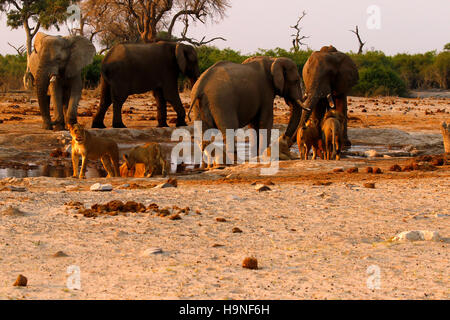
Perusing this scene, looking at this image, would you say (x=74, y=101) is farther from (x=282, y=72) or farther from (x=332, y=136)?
(x=332, y=136)

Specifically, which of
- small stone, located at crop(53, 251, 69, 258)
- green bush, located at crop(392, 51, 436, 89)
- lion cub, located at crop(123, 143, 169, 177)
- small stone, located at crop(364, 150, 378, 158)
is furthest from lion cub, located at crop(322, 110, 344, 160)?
green bush, located at crop(392, 51, 436, 89)

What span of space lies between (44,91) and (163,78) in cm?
294

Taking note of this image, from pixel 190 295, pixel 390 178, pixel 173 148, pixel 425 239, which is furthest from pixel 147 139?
pixel 190 295

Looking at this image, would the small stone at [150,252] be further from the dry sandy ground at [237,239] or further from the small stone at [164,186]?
the small stone at [164,186]

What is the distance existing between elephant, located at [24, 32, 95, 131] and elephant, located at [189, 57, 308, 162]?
19.5 feet

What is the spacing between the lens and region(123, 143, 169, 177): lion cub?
35.4ft

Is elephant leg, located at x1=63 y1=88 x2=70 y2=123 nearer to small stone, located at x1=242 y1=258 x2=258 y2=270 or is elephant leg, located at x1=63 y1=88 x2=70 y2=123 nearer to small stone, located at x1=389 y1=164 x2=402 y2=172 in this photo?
small stone, located at x1=389 y1=164 x2=402 y2=172

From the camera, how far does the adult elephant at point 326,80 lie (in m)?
15.4

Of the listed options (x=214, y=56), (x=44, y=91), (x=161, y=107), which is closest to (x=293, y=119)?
(x=161, y=107)

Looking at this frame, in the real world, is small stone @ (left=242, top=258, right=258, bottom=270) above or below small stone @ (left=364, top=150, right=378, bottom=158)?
above

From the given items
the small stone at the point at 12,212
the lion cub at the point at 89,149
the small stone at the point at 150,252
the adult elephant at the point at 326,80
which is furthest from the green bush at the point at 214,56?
the small stone at the point at 150,252

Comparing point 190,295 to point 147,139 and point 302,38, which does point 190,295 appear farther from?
point 302,38

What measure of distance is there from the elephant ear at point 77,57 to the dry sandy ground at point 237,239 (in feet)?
26.2

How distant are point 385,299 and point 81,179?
610 centimetres
